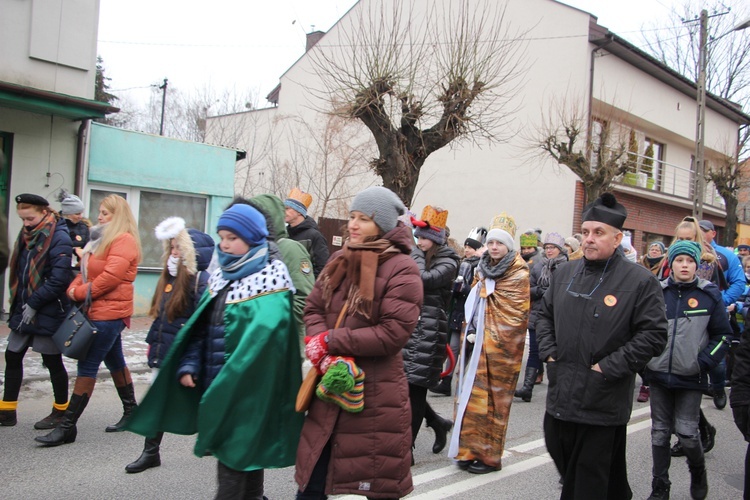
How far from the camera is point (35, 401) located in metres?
6.18

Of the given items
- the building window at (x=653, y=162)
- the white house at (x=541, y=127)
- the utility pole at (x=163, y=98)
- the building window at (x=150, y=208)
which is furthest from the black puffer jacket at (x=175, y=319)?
the utility pole at (x=163, y=98)

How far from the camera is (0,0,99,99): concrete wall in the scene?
31.0ft

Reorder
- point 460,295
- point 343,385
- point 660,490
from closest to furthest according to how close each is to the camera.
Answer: point 343,385 → point 660,490 → point 460,295

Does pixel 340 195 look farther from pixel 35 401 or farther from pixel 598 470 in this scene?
pixel 598 470

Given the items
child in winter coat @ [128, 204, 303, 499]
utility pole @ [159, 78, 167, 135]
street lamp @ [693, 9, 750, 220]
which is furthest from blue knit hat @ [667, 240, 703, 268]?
utility pole @ [159, 78, 167, 135]

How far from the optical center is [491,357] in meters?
4.91

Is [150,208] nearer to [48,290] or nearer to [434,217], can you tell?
[48,290]

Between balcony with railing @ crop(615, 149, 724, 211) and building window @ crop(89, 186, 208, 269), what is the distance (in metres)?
12.8

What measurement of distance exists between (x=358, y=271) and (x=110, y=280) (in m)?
2.96

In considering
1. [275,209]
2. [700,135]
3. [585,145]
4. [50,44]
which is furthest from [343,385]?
[700,135]

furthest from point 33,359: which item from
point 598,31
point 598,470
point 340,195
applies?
point 598,31

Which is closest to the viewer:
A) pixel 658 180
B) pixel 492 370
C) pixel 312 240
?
pixel 492 370

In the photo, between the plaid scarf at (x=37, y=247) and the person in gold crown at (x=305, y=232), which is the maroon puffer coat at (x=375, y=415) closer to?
the person in gold crown at (x=305, y=232)

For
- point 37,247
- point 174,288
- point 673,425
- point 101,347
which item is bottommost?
point 673,425
